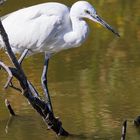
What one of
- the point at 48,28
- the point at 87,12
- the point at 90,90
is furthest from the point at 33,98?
the point at 90,90

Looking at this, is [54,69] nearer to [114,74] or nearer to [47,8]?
[114,74]

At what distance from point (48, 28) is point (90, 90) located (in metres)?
1.40

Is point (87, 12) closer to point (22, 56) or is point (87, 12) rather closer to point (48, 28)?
point (48, 28)

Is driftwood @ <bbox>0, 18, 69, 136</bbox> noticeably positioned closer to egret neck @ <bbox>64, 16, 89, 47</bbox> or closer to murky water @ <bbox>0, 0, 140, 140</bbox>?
murky water @ <bbox>0, 0, 140, 140</bbox>

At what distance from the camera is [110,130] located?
23.8 ft

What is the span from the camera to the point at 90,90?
27.6 feet

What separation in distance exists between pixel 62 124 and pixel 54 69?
200cm

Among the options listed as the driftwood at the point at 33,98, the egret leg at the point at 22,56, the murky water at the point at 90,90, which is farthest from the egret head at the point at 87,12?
the murky water at the point at 90,90

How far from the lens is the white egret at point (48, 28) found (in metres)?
7.24

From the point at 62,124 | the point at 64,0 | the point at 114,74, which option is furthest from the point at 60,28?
the point at 64,0

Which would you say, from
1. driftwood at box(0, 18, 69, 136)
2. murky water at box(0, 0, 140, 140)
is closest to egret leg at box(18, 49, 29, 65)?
driftwood at box(0, 18, 69, 136)

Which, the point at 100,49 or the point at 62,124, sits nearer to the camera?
the point at 62,124

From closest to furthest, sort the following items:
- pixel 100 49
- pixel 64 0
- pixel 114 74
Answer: pixel 114 74
pixel 100 49
pixel 64 0

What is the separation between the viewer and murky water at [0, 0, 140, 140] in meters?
7.37
